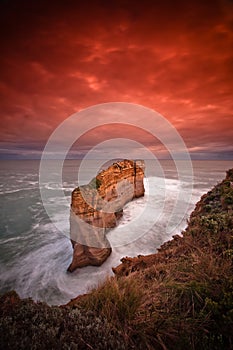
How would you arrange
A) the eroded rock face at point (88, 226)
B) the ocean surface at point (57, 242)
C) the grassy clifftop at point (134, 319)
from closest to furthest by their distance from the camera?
the grassy clifftop at point (134, 319) < the ocean surface at point (57, 242) < the eroded rock face at point (88, 226)

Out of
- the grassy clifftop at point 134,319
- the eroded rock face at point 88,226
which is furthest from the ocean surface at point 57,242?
the grassy clifftop at point 134,319

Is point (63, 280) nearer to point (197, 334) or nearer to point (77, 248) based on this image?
point (77, 248)

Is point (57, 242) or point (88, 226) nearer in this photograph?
point (88, 226)

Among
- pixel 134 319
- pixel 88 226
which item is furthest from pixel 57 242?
pixel 134 319

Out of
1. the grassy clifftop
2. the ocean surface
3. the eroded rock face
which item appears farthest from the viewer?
the eroded rock face

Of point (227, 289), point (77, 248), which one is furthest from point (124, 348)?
point (77, 248)

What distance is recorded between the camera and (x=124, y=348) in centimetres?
162

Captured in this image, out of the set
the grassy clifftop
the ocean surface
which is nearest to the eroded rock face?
the ocean surface

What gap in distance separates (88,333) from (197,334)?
132 cm

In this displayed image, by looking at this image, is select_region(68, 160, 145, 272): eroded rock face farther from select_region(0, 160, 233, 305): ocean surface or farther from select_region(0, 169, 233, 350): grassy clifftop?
select_region(0, 169, 233, 350): grassy clifftop

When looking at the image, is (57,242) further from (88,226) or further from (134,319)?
(134,319)

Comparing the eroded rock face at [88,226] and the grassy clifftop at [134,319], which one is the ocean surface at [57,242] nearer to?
the eroded rock face at [88,226]

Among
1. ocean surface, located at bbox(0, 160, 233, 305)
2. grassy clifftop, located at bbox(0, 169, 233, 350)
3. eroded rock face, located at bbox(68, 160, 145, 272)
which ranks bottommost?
ocean surface, located at bbox(0, 160, 233, 305)

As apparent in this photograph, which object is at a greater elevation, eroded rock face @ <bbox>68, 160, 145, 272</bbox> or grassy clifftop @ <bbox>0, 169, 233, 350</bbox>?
grassy clifftop @ <bbox>0, 169, 233, 350</bbox>
